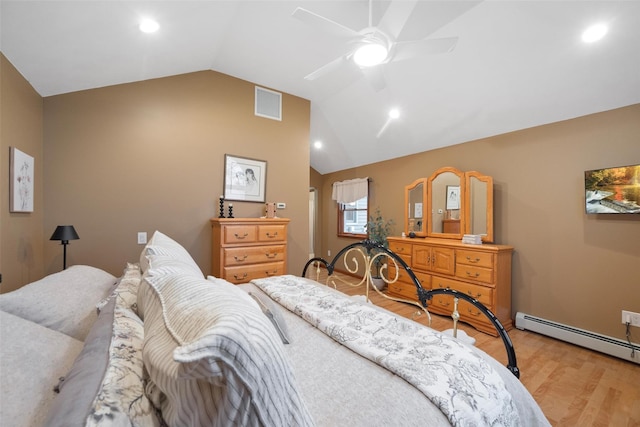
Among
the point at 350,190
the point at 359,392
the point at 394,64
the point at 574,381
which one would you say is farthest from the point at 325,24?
the point at 350,190


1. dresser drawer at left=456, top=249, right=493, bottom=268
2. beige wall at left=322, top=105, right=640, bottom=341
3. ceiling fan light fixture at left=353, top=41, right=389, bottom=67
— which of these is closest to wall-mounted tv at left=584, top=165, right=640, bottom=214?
beige wall at left=322, top=105, right=640, bottom=341

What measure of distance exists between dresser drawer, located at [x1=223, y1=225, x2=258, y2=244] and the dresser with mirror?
7.35 ft

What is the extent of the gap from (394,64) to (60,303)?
134 inches

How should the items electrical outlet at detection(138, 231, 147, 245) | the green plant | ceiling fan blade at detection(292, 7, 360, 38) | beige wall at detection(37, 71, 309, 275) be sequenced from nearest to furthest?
ceiling fan blade at detection(292, 7, 360, 38) < beige wall at detection(37, 71, 309, 275) < electrical outlet at detection(138, 231, 147, 245) < the green plant

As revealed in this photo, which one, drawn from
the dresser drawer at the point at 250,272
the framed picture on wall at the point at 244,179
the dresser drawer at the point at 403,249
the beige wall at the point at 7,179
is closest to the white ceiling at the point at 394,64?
the beige wall at the point at 7,179

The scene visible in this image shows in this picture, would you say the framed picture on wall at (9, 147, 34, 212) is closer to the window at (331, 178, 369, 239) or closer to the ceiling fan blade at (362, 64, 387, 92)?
the ceiling fan blade at (362, 64, 387, 92)

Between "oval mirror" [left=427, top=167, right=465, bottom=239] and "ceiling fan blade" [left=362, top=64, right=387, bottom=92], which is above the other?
"ceiling fan blade" [left=362, top=64, right=387, bottom=92]

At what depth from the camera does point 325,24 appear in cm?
170

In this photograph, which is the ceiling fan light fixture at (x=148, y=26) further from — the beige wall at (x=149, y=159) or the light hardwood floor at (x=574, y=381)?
the light hardwood floor at (x=574, y=381)

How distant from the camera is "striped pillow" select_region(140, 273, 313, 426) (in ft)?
1.26

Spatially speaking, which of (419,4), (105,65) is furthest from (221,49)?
(419,4)

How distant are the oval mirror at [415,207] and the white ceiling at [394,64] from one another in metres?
0.88

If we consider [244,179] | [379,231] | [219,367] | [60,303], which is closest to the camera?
[219,367]

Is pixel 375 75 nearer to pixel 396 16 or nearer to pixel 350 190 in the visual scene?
pixel 396 16
